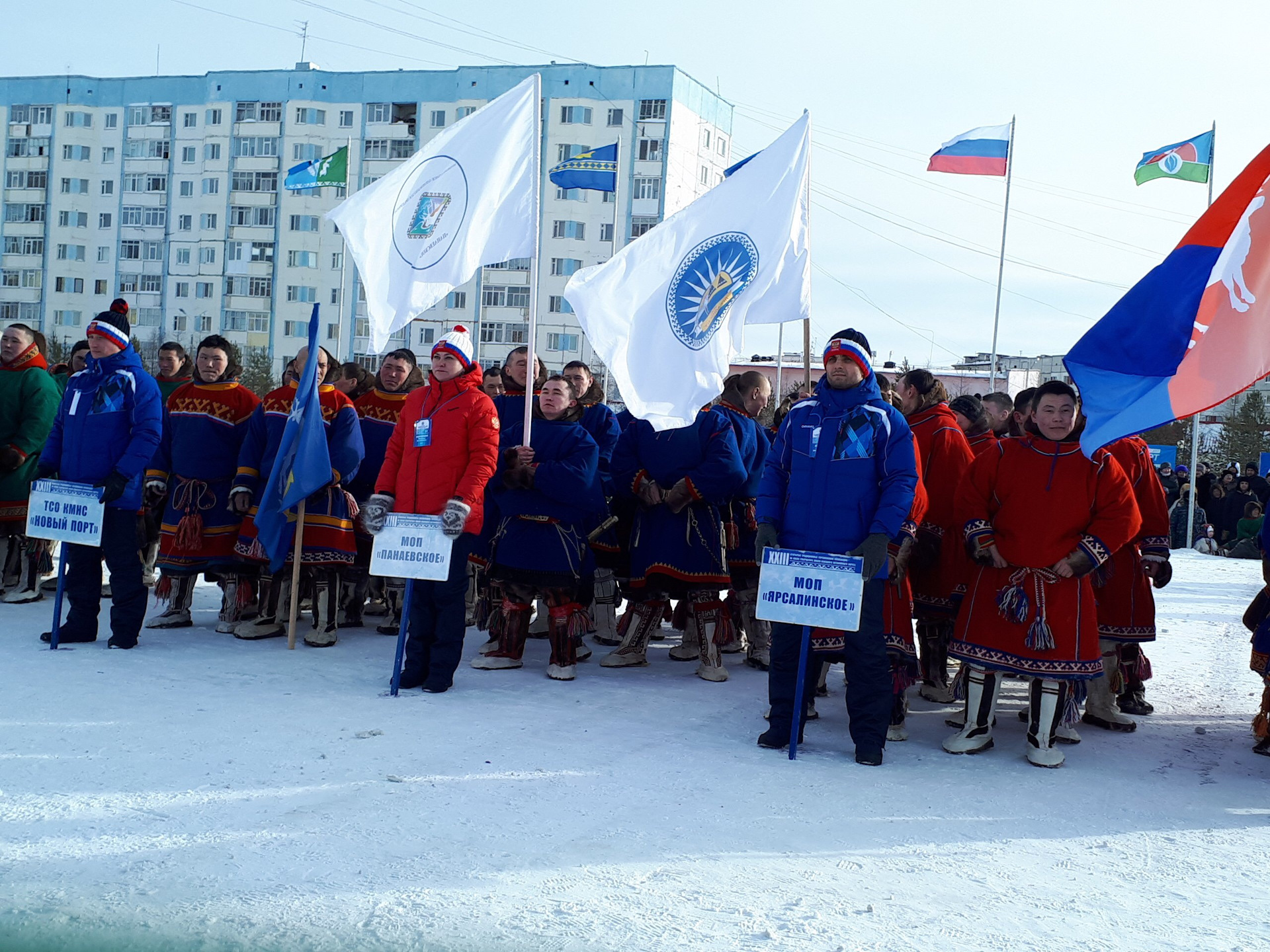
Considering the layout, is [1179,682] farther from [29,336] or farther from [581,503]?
[29,336]

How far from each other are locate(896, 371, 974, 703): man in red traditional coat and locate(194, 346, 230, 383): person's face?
4.69m

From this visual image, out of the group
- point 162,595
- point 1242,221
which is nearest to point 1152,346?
point 1242,221

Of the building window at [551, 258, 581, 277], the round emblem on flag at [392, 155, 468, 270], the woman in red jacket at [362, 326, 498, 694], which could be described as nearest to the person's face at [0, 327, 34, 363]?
the round emblem on flag at [392, 155, 468, 270]

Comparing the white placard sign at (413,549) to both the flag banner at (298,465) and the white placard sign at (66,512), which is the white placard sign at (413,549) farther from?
the white placard sign at (66,512)

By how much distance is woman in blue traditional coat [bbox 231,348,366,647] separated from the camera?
26.1ft

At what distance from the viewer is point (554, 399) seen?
23.7 ft

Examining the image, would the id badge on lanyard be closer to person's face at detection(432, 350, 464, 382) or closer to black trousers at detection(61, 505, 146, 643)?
person's face at detection(432, 350, 464, 382)

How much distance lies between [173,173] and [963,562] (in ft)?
208

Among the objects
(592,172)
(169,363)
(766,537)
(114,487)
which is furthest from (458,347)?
(592,172)

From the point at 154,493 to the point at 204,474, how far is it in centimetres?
42

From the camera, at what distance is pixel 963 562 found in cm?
676

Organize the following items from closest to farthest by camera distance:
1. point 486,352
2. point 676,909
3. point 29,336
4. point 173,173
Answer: point 676,909
point 29,336
point 486,352
point 173,173

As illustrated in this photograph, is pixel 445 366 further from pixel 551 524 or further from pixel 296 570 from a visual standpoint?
pixel 296 570

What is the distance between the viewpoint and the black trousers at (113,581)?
7.35 metres
